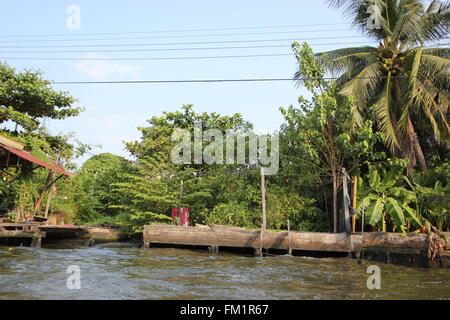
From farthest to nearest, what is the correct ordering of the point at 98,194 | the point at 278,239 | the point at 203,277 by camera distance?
the point at 98,194, the point at 278,239, the point at 203,277

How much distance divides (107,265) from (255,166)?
8.52m

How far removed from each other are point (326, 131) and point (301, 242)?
4.48 metres

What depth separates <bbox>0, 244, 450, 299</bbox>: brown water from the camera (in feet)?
26.0

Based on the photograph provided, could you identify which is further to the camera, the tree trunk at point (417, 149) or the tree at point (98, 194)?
the tree at point (98, 194)

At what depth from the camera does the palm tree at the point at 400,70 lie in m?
15.0

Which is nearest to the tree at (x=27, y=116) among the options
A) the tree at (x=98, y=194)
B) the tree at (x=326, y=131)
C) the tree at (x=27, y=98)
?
the tree at (x=27, y=98)

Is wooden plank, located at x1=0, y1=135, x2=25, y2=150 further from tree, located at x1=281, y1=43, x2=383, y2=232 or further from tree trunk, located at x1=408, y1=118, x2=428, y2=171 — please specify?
tree trunk, located at x1=408, y1=118, x2=428, y2=171

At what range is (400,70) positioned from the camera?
16.1 m

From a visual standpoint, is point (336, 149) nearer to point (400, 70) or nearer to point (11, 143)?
point (400, 70)

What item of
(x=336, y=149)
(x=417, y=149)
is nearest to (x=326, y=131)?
(x=336, y=149)

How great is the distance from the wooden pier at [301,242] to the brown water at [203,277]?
529 millimetres

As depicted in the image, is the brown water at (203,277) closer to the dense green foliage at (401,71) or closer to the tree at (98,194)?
the dense green foliage at (401,71)
